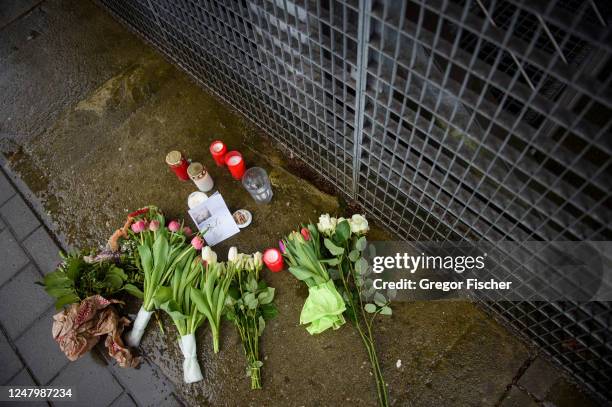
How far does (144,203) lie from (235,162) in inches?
32.3

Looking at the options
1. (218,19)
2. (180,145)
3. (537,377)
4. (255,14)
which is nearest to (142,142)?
(180,145)

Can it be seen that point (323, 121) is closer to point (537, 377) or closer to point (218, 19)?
point (218, 19)

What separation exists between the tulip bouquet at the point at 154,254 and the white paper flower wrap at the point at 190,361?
0.33m

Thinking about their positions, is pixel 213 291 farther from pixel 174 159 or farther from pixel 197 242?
pixel 174 159

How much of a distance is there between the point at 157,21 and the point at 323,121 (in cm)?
185

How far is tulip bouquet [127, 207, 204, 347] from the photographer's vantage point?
2727mm

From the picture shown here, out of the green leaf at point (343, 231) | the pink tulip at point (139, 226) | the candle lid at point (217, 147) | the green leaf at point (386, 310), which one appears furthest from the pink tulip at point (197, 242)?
the green leaf at point (386, 310)

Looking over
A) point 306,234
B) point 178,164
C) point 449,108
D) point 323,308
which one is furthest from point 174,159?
point 449,108

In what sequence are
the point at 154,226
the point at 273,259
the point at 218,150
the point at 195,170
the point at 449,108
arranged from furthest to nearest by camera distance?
the point at 218,150
the point at 195,170
the point at 154,226
the point at 273,259
the point at 449,108

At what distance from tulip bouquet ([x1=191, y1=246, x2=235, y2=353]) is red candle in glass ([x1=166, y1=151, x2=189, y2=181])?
723mm

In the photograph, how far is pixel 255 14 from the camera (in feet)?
7.39

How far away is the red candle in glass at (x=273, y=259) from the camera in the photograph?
2785mm

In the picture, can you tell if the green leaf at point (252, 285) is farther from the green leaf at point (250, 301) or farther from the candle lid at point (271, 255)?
the candle lid at point (271, 255)

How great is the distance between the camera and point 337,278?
273 cm
